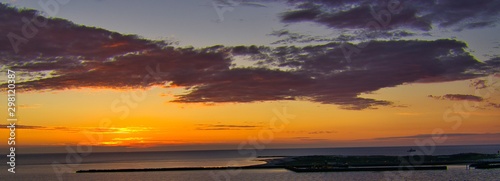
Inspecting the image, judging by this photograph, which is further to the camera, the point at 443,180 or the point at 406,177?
the point at 406,177

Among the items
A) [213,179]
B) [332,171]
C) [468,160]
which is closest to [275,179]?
[213,179]

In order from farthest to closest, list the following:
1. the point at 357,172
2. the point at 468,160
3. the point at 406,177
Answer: the point at 468,160
the point at 357,172
the point at 406,177

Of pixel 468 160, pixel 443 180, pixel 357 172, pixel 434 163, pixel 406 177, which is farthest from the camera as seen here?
pixel 468 160

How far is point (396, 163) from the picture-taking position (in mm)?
116500

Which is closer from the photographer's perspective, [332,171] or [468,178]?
[468,178]

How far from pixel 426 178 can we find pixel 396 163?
107 feet

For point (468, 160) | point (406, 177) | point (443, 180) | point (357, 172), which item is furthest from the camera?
point (468, 160)

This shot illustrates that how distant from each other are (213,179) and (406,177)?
36.8 m

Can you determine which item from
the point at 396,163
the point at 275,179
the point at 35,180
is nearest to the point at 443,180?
the point at 275,179

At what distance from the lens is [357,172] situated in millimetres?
100500

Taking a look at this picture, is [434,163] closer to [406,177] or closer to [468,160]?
[468,160]

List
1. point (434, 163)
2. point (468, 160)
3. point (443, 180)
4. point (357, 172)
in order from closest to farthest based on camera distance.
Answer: point (443, 180) < point (357, 172) < point (434, 163) < point (468, 160)

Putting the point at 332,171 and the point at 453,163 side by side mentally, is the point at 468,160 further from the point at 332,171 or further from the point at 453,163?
the point at 332,171

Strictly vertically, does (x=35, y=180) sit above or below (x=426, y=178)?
above
